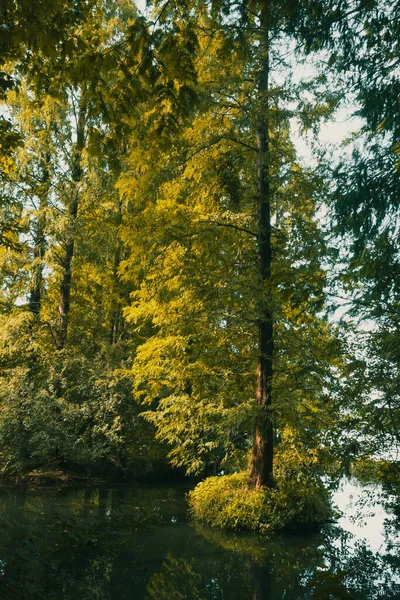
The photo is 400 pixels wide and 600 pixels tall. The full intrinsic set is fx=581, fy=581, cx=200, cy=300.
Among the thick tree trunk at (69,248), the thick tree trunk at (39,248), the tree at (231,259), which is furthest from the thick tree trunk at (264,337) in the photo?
the thick tree trunk at (39,248)

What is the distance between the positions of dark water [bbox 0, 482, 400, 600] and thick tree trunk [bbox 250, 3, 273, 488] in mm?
1429

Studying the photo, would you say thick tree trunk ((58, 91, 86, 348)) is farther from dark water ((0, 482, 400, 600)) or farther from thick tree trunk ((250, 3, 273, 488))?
thick tree trunk ((250, 3, 273, 488))

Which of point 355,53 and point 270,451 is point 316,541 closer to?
point 270,451

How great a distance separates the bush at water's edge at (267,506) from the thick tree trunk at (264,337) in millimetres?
365

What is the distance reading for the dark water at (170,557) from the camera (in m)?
4.90

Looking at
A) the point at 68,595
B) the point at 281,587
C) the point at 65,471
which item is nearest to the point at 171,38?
the point at 68,595

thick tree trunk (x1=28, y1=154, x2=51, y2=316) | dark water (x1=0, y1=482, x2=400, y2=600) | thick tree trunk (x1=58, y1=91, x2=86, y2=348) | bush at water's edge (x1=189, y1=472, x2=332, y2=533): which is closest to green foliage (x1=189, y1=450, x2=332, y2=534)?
bush at water's edge (x1=189, y1=472, x2=332, y2=533)

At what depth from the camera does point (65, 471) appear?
16625 mm

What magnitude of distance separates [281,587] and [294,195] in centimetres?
738

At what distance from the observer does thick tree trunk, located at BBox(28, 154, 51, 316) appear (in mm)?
16625

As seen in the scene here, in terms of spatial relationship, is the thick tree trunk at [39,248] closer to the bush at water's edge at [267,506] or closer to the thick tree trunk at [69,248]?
the thick tree trunk at [69,248]

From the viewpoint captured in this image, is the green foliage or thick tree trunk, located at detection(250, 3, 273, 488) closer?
the green foliage

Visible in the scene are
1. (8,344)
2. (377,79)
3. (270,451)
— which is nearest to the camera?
(377,79)

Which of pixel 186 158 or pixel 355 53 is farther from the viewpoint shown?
pixel 186 158
